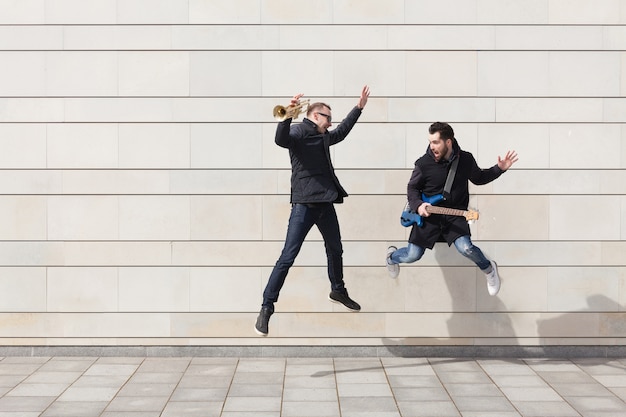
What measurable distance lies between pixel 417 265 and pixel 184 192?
264 centimetres

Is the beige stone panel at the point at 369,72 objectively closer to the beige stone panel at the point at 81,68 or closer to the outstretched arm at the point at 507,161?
the outstretched arm at the point at 507,161

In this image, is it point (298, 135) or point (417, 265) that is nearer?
point (298, 135)

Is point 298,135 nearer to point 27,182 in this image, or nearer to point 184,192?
point 184,192

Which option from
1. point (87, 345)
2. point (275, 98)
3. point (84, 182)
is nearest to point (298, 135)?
point (275, 98)

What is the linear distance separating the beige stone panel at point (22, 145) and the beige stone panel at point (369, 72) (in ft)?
10.3

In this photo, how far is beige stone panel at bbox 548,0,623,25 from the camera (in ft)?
31.9

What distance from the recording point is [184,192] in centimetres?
→ 975

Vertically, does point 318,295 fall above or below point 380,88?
below

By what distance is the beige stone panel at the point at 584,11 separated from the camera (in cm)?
973

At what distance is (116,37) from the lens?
9.73 metres

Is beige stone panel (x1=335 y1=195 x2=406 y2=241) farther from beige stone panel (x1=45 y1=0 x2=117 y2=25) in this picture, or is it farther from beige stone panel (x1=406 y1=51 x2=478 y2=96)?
beige stone panel (x1=45 y1=0 x2=117 y2=25)

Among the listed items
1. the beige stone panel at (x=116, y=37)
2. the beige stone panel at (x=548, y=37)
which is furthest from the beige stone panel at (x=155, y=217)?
the beige stone panel at (x=548, y=37)

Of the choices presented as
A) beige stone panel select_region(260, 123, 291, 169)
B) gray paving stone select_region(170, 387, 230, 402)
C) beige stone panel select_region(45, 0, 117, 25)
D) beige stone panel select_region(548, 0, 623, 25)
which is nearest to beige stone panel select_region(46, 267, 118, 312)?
gray paving stone select_region(170, 387, 230, 402)

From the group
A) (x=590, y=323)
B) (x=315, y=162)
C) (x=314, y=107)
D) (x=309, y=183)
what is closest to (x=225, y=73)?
(x=314, y=107)
